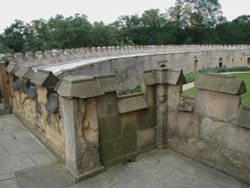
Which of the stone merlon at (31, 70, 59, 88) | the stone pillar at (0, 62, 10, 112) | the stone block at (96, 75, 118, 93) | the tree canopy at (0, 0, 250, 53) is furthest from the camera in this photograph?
the tree canopy at (0, 0, 250, 53)

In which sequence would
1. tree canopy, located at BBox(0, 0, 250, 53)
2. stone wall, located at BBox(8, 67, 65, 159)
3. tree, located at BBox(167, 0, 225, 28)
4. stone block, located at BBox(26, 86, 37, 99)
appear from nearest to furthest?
stone wall, located at BBox(8, 67, 65, 159)
stone block, located at BBox(26, 86, 37, 99)
tree canopy, located at BBox(0, 0, 250, 53)
tree, located at BBox(167, 0, 225, 28)

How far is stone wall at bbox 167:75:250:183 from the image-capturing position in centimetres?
295

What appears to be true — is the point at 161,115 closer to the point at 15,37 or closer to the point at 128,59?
the point at 128,59

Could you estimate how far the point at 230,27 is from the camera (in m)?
57.4

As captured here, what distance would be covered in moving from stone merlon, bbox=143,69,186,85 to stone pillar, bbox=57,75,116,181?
72 centimetres

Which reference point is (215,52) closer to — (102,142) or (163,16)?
(163,16)

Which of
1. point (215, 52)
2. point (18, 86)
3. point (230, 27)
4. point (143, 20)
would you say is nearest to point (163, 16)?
point (143, 20)

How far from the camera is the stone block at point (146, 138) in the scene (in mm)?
3846

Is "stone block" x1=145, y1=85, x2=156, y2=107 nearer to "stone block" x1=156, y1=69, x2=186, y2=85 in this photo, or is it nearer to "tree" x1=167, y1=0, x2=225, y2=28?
"stone block" x1=156, y1=69, x2=186, y2=85

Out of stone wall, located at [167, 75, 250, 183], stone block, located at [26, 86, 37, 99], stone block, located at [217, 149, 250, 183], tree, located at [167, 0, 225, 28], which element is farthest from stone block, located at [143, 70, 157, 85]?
tree, located at [167, 0, 225, 28]

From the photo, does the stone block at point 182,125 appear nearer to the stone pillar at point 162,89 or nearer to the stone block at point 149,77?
the stone pillar at point 162,89

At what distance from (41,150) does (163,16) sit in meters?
58.4

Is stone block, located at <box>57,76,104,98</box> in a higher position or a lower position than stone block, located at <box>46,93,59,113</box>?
higher

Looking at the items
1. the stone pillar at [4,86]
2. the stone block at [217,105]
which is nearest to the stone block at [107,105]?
the stone block at [217,105]
